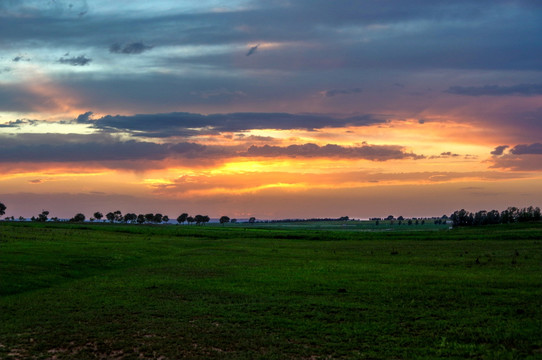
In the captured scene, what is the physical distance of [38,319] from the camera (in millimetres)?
20875

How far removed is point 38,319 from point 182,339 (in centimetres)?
796

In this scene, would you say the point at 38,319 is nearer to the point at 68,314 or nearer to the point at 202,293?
the point at 68,314

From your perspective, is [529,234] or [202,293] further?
[529,234]

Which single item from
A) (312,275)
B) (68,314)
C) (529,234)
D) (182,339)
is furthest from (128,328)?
(529,234)

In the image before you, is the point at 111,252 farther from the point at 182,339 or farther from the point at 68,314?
the point at 182,339

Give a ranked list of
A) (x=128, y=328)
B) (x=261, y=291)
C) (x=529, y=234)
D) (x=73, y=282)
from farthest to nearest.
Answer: (x=529, y=234)
(x=73, y=282)
(x=261, y=291)
(x=128, y=328)

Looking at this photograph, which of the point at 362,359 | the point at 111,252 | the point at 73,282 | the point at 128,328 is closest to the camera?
the point at 362,359

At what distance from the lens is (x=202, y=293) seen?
26766mm

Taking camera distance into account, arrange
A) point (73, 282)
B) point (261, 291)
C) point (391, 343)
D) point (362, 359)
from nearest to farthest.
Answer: point (362, 359) < point (391, 343) < point (261, 291) < point (73, 282)

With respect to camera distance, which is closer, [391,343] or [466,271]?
[391,343]

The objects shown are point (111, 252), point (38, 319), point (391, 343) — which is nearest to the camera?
point (391, 343)

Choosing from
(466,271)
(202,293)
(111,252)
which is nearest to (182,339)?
(202,293)

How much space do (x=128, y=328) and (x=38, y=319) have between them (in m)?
4.95

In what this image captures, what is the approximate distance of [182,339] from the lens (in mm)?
17438
